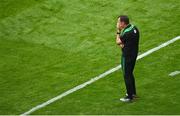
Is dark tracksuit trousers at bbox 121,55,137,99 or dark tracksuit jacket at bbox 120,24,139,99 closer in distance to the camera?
dark tracksuit jacket at bbox 120,24,139,99

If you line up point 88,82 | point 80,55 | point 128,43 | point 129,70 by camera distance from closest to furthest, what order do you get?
point 128,43
point 129,70
point 88,82
point 80,55

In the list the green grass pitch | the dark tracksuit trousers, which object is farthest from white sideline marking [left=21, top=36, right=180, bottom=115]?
the dark tracksuit trousers

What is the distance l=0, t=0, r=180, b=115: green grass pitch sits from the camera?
14039mm

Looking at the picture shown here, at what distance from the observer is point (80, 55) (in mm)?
17625

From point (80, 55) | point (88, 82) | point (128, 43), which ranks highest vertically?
point (128, 43)

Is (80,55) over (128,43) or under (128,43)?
under

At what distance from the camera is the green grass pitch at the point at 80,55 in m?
14.0

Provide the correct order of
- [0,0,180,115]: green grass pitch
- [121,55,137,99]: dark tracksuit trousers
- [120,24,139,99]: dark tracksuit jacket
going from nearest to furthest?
[120,24,139,99]: dark tracksuit jacket, [121,55,137,99]: dark tracksuit trousers, [0,0,180,115]: green grass pitch

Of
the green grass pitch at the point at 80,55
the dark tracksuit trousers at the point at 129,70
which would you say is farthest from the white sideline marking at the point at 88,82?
Answer: the dark tracksuit trousers at the point at 129,70

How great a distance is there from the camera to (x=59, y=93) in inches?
589

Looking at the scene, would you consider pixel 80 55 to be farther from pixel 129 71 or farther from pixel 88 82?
pixel 129 71

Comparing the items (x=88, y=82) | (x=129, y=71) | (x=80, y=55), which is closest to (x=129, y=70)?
Answer: (x=129, y=71)

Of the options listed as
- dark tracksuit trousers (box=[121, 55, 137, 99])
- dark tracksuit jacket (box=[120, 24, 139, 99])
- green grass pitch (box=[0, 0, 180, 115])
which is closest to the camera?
dark tracksuit jacket (box=[120, 24, 139, 99])

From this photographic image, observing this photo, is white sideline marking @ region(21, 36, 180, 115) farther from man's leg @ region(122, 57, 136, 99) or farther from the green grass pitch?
man's leg @ region(122, 57, 136, 99)
